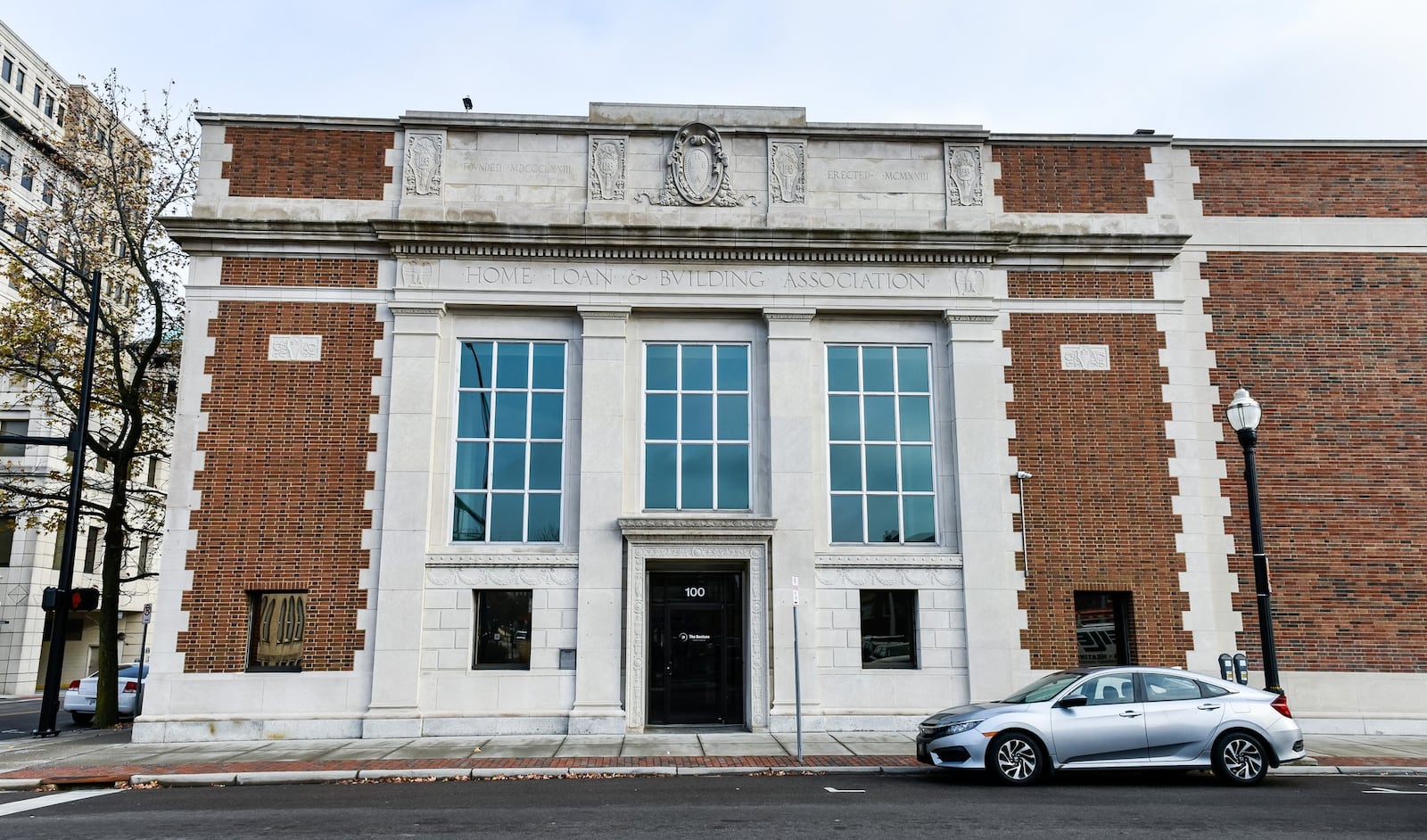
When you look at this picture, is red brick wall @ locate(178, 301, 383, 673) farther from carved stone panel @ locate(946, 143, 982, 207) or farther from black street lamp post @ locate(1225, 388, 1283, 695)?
black street lamp post @ locate(1225, 388, 1283, 695)

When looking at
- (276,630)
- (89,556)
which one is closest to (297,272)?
(276,630)

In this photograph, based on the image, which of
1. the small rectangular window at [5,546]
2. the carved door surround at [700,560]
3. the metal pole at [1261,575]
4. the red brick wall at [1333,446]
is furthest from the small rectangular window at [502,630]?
the small rectangular window at [5,546]

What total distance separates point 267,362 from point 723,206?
8.54 metres

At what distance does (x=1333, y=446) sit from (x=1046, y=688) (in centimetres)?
926

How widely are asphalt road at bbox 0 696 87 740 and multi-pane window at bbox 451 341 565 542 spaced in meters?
8.60

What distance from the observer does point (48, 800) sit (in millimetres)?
11094

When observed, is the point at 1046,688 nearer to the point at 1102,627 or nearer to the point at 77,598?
the point at 1102,627

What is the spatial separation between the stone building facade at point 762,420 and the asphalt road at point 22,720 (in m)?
5.43

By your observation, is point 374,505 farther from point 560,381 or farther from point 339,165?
point 339,165

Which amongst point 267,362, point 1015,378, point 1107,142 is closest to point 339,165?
point 267,362

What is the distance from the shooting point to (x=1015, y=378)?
58.0 ft

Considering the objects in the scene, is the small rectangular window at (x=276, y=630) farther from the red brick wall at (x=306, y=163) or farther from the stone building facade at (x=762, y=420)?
the red brick wall at (x=306, y=163)

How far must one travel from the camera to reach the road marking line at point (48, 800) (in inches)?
410

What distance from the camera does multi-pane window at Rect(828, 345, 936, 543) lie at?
17.3m
